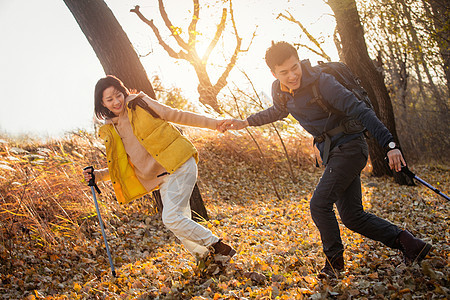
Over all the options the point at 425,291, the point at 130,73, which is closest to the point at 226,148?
the point at 130,73

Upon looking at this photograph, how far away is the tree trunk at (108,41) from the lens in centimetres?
563

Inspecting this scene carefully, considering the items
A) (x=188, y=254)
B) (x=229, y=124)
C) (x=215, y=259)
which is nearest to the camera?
(x=215, y=259)

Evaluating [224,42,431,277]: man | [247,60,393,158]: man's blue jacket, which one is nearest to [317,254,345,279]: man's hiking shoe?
[224,42,431,277]: man

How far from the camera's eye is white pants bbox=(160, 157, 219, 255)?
361 cm

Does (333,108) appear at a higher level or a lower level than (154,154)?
higher

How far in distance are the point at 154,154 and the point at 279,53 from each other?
151 centimetres

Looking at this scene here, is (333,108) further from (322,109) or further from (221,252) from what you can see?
(221,252)

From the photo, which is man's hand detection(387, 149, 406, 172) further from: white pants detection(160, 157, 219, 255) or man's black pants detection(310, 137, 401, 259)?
white pants detection(160, 157, 219, 255)

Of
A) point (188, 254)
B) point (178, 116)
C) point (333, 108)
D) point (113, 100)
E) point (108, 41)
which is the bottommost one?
point (188, 254)

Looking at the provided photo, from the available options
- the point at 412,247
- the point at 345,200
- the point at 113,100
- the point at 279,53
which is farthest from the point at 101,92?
the point at 412,247

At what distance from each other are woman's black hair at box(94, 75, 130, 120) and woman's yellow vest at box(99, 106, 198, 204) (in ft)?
0.40

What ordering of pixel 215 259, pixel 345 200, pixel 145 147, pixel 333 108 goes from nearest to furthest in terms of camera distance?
pixel 333 108, pixel 345 200, pixel 215 259, pixel 145 147

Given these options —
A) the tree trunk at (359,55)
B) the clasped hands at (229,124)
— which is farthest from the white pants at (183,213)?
the tree trunk at (359,55)

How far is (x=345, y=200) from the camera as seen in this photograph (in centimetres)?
336
